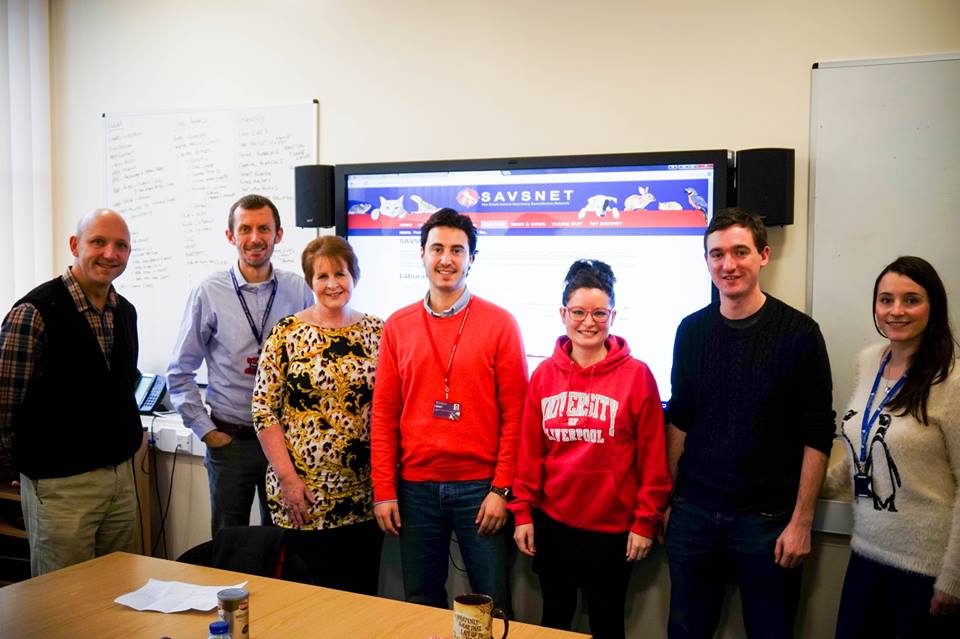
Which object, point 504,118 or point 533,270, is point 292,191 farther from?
point 533,270

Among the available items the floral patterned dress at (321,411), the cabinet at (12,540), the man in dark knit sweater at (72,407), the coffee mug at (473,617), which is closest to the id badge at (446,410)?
the floral patterned dress at (321,411)

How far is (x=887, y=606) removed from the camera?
7.33 ft

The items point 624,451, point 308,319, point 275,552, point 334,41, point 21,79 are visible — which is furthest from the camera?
point 21,79

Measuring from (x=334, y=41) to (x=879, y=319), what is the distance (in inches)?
103

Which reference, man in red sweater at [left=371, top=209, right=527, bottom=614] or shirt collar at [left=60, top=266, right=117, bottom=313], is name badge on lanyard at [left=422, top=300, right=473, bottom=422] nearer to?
man in red sweater at [left=371, top=209, right=527, bottom=614]

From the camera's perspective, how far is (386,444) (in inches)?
101

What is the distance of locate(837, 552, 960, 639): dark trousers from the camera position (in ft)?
6.94

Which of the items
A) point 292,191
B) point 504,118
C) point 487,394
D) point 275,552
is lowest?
point 275,552

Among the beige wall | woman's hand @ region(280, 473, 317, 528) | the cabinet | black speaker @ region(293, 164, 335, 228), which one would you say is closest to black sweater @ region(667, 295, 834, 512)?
the beige wall

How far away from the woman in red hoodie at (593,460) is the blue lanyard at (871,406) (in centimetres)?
57

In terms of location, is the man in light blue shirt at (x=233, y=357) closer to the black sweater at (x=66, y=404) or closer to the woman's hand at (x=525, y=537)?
the black sweater at (x=66, y=404)

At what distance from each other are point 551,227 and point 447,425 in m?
0.96

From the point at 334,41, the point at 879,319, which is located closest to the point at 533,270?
the point at 879,319

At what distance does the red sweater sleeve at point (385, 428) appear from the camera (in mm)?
2566
